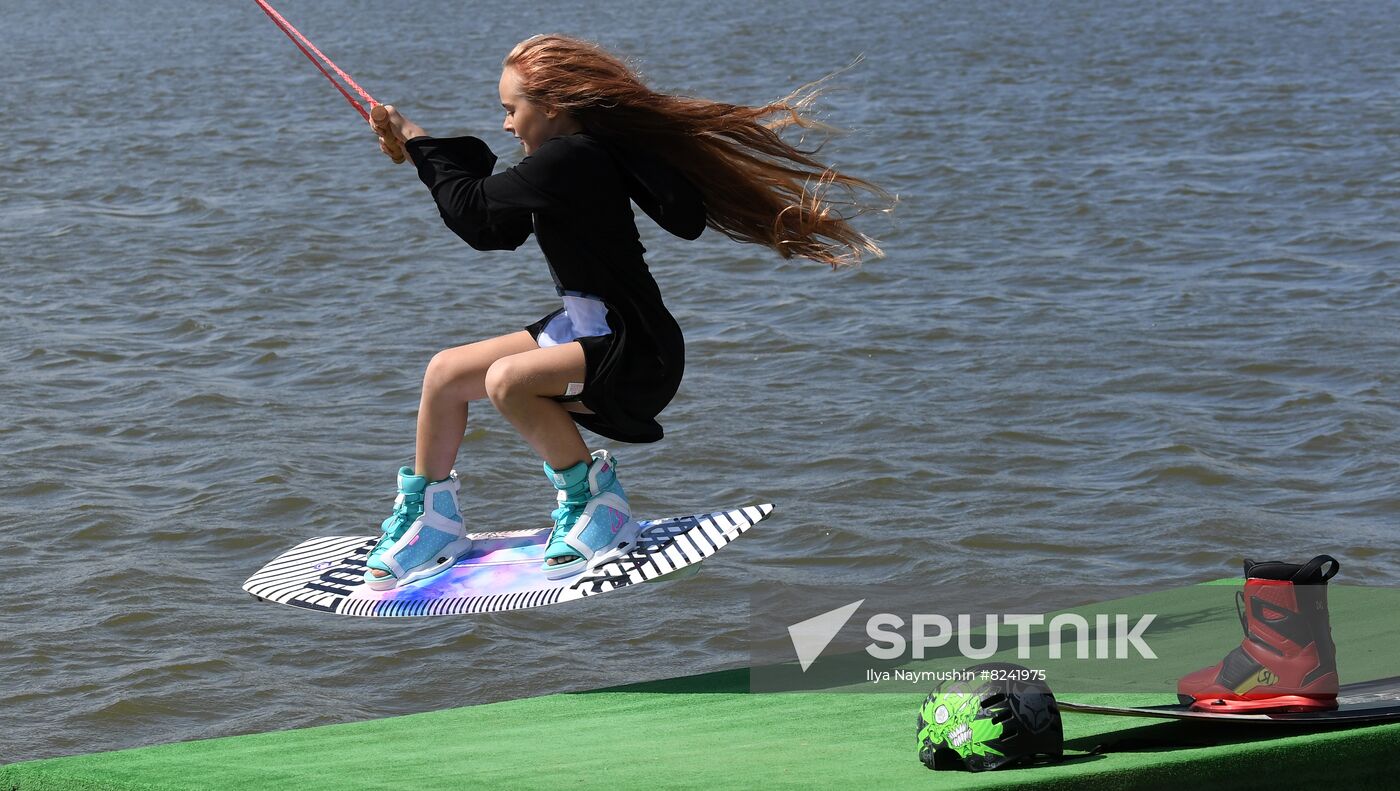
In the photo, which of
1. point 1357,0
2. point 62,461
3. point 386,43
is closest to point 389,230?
point 62,461

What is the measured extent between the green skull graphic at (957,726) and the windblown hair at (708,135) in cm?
186

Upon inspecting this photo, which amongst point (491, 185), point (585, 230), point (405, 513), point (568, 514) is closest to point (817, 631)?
point (568, 514)

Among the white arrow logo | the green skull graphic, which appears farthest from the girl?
the green skull graphic

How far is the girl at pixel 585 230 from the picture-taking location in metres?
5.09

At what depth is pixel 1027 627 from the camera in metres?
6.13

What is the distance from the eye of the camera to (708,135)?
5.24 m

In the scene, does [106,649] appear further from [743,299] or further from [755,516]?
[743,299]

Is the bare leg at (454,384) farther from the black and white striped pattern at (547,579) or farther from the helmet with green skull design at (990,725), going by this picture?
the helmet with green skull design at (990,725)

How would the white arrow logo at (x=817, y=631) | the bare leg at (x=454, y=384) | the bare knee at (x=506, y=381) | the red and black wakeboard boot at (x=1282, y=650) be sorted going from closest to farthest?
the red and black wakeboard boot at (x=1282, y=650)
the bare knee at (x=506, y=381)
the bare leg at (x=454, y=384)
the white arrow logo at (x=817, y=631)

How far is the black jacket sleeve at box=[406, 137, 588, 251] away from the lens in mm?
5020

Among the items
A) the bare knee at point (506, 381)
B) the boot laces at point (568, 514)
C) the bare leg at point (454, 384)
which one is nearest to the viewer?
the bare knee at point (506, 381)

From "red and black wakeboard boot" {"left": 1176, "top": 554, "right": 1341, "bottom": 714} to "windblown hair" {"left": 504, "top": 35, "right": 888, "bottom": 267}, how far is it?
1745mm

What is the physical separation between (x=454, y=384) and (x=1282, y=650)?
8.46 feet

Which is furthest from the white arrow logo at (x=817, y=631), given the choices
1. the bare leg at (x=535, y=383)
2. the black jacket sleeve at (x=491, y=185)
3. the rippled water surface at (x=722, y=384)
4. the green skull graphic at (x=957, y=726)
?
the green skull graphic at (x=957, y=726)
